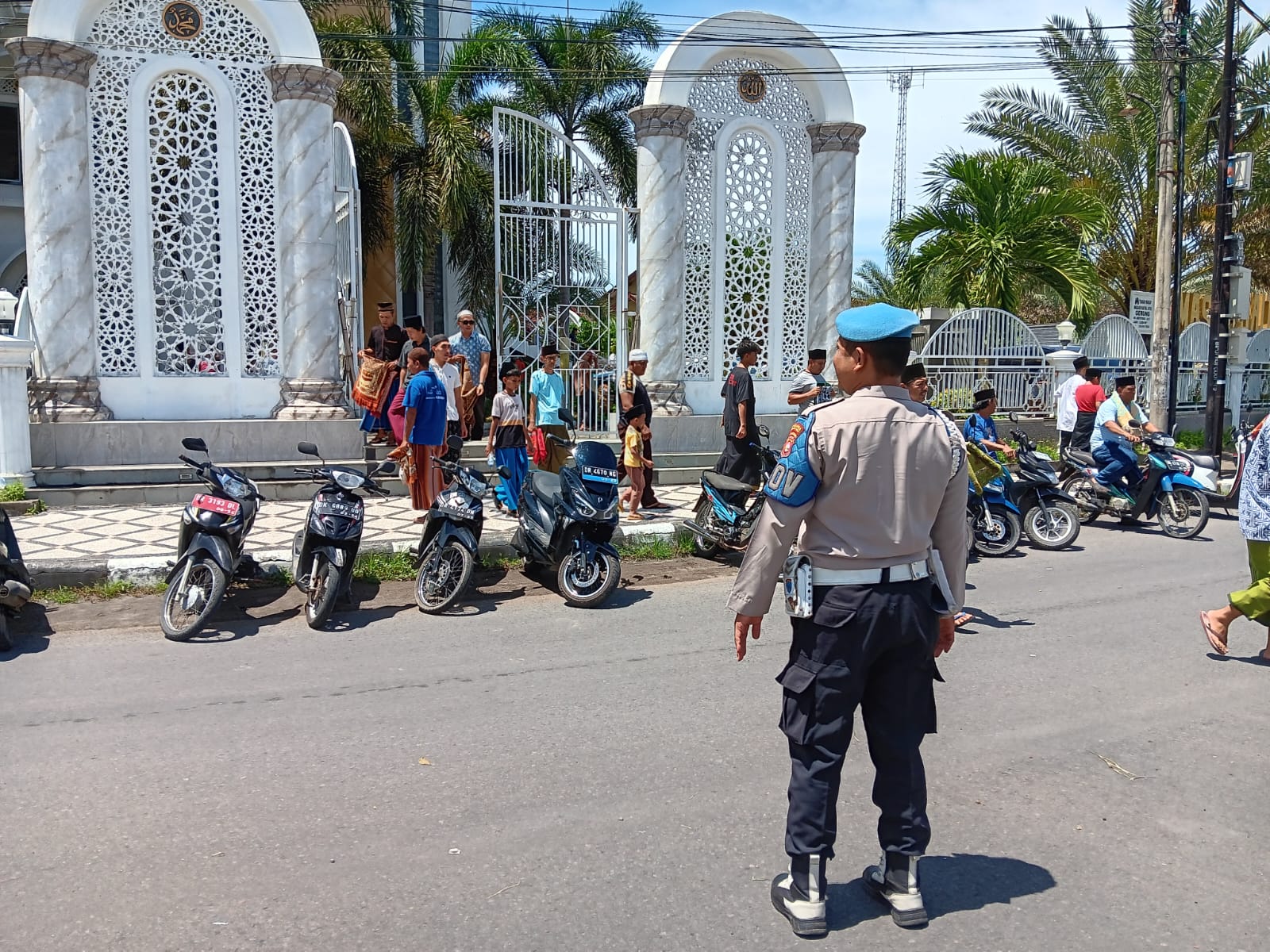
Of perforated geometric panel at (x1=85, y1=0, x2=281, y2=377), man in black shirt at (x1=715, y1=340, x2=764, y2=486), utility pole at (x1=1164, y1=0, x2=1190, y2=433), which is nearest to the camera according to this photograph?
man in black shirt at (x1=715, y1=340, x2=764, y2=486)

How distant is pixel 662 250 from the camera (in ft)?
41.4

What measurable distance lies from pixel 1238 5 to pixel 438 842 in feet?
52.4

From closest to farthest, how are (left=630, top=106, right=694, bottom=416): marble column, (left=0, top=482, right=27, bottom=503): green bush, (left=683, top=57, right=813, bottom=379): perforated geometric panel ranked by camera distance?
(left=0, top=482, right=27, bottom=503): green bush → (left=630, top=106, right=694, bottom=416): marble column → (left=683, top=57, right=813, bottom=379): perforated geometric panel

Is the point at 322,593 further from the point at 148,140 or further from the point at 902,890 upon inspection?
the point at 148,140

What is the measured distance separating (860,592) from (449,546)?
4.19m

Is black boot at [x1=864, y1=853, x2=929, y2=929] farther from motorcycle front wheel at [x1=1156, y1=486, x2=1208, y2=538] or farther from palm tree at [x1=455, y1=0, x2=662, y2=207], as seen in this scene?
palm tree at [x1=455, y1=0, x2=662, y2=207]

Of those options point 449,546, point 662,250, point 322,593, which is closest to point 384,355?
point 662,250

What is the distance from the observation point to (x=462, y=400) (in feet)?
36.0

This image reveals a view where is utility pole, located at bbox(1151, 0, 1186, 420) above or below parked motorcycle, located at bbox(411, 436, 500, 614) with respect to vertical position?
above

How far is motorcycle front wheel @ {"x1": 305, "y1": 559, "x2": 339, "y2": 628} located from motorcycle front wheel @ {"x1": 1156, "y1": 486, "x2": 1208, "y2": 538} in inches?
302

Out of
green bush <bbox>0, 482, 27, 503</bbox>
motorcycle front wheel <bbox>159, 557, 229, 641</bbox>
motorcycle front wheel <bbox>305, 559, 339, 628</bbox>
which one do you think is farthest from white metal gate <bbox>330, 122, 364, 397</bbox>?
motorcycle front wheel <bbox>159, 557, 229, 641</bbox>

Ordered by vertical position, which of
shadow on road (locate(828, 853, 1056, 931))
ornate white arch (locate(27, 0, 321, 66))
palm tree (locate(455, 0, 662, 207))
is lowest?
shadow on road (locate(828, 853, 1056, 931))

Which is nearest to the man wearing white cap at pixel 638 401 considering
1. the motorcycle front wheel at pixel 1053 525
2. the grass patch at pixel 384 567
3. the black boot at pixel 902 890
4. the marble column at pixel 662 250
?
the marble column at pixel 662 250

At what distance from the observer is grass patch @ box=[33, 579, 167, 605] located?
676 cm
